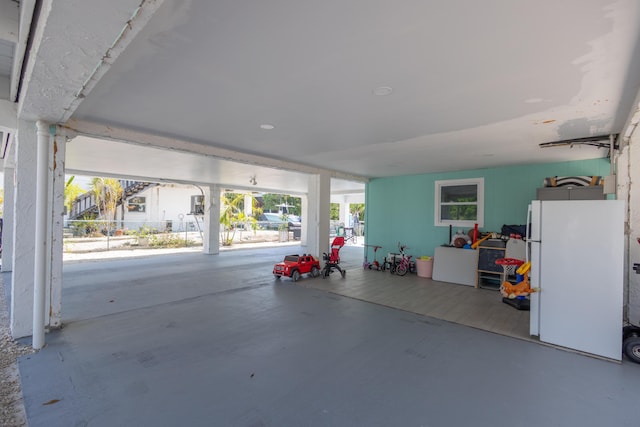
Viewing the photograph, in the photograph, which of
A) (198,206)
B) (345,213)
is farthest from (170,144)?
(345,213)

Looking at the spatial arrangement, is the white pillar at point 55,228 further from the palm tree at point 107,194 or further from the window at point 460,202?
the palm tree at point 107,194

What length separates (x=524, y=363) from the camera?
2842 millimetres

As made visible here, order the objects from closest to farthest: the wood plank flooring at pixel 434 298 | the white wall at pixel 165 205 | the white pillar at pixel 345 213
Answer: the wood plank flooring at pixel 434 298 → the white wall at pixel 165 205 → the white pillar at pixel 345 213

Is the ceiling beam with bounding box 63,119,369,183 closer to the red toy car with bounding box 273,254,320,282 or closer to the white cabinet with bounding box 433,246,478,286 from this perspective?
the red toy car with bounding box 273,254,320,282

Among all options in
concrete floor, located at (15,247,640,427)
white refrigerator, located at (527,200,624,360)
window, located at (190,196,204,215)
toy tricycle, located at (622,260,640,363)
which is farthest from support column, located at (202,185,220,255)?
toy tricycle, located at (622,260,640,363)

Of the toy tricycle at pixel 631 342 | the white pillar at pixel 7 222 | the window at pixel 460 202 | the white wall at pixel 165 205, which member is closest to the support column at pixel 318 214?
the window at pixel 460 202

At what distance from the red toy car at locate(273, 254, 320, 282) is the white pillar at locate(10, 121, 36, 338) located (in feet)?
12.6

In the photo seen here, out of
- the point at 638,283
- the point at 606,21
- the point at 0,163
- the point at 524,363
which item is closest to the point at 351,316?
the point at 524,363

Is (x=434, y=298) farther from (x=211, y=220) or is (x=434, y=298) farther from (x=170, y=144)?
(x=211, y=220)

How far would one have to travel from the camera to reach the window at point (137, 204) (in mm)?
17062

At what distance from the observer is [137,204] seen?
17172 millimetres

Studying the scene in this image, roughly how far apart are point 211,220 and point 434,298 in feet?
26.1

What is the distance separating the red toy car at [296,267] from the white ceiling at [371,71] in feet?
9.57

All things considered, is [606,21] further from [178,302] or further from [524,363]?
[178,302]
